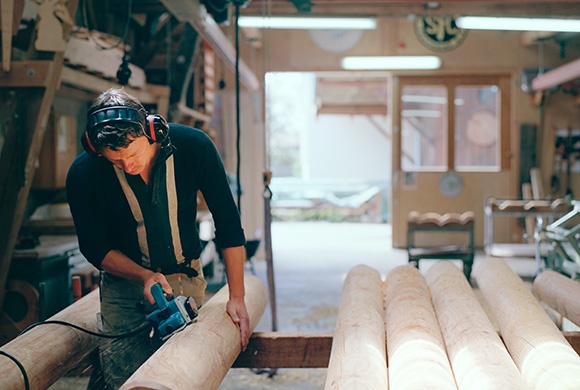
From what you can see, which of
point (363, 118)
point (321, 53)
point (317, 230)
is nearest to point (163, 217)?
point (321, 53)

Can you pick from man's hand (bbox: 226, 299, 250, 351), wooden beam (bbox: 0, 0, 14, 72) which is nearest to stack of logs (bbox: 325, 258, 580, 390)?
man's hand (bbox: 226, 299, 250, 351)

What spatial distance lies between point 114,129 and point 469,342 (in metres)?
1.52

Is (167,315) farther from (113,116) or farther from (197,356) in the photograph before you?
(113,116)

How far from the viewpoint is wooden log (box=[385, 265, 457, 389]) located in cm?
215

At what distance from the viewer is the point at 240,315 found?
280 cm

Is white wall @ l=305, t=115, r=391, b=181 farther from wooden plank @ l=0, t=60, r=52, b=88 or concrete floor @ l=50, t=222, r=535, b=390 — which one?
→ wooden plank @ l=0, t=60, r=52, b=88

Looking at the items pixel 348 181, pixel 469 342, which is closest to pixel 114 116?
pixel 469 342

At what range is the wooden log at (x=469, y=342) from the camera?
2139mm

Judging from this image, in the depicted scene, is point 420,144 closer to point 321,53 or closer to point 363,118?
point 321,53

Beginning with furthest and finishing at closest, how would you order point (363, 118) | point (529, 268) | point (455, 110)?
point (363, 118) < point (455, 110) < point (529, 268)

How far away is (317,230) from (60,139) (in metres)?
8.96

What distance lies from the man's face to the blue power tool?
17.7 inches

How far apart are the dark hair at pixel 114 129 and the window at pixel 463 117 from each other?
9.11m

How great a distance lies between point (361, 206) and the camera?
16172mm
